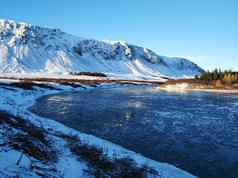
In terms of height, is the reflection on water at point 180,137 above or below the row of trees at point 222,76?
below

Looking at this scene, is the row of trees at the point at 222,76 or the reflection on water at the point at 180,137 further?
the row of trees at the point at 222,76

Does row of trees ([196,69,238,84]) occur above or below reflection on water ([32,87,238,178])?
above

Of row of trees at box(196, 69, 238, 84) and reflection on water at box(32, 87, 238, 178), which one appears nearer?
reflection on water at box(32, 87, 238, 178)

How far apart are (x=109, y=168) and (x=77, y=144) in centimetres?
341

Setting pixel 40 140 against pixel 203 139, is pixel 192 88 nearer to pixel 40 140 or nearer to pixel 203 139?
pixel 203 139

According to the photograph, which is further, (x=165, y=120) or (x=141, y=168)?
(x=165, y=120)

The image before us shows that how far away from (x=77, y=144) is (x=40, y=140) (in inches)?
76.7

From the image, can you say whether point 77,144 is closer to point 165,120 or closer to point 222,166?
point 222,166

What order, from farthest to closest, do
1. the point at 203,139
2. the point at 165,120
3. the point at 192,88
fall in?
1. the point at 192,88
2. the point at 165,120
3. the point at 203,139

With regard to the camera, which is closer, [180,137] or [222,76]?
[180,137]

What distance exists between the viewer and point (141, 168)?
1238cm

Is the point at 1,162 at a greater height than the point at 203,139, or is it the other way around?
the point at 1,162

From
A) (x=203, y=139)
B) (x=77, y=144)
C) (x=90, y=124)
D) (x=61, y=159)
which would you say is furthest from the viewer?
(x=90, y=124)

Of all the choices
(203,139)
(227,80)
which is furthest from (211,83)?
(203,139)
